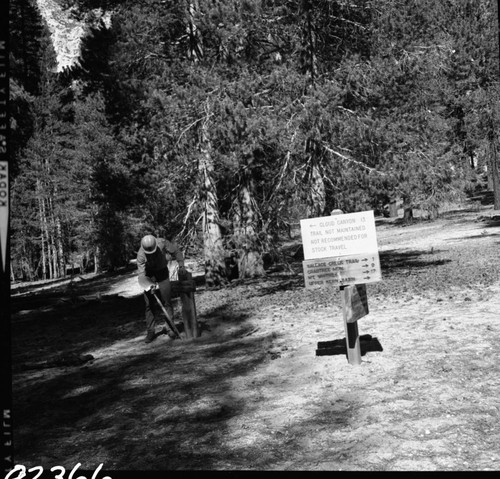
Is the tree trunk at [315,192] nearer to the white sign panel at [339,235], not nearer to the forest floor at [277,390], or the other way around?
the forest floor at [277,390]

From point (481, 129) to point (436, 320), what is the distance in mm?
18667

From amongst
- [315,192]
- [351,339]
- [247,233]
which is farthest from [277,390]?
[247,233]

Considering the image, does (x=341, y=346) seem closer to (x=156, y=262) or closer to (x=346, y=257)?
(x=346, y=257)

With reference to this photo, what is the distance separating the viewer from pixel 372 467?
3.74 m

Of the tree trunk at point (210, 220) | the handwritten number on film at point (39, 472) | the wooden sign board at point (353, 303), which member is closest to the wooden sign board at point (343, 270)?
the wooden sign board at point (353, 303)

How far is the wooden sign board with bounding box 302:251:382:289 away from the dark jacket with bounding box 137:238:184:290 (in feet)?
9.73

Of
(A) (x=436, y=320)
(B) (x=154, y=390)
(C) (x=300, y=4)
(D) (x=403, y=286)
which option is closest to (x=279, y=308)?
(D) (x=403, y=286)

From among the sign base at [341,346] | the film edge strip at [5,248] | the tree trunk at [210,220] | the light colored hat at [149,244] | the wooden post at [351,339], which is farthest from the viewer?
the tree trunk at [210,220]

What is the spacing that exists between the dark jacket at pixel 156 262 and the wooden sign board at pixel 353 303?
10.5 feet

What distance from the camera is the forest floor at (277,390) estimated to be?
13.7 feet

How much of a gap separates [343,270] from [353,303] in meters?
0.39

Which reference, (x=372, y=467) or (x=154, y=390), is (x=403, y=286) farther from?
(x=372, y=467)

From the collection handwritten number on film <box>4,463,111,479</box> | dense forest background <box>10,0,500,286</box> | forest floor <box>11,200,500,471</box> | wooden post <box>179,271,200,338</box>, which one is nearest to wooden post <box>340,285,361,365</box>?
forest floor <box>11,200,500,471</box>

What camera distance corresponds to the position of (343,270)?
6.36m
